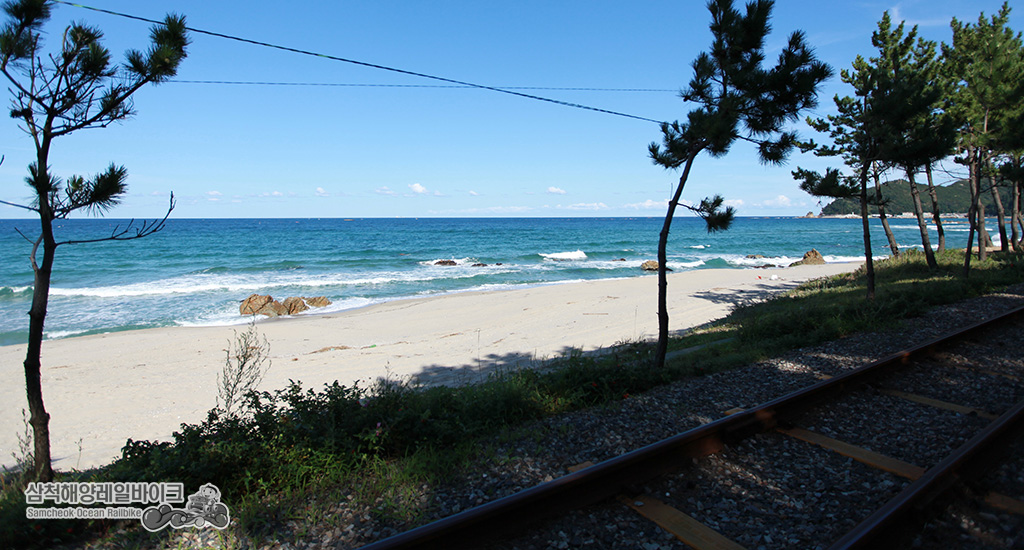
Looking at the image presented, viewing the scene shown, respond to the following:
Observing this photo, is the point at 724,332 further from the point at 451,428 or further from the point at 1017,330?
the point at 451,428

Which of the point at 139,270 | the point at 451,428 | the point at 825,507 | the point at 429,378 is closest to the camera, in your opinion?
the point at 825,507

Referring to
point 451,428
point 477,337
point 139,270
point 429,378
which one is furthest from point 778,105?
point 139,270

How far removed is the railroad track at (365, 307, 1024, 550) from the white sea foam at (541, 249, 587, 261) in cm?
4088

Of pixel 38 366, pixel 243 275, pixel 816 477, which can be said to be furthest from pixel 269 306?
pixel 816 477

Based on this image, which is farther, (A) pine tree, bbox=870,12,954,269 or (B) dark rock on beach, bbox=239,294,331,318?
(B) dark rock on beach, bbox=239,294,331,318

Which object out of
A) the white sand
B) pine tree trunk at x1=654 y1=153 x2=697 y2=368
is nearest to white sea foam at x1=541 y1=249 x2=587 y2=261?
the white sand

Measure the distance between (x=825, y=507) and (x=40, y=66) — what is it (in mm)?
6215

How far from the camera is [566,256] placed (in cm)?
4803

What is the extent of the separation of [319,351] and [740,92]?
36.3 feet

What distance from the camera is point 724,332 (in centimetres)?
1027

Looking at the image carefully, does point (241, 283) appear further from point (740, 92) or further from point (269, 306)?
point (740, 92)

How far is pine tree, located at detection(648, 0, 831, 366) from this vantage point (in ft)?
19.3

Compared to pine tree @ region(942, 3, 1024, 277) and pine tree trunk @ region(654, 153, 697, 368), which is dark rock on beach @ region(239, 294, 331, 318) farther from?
pine tree @ region(942, 3, 1024, 277)

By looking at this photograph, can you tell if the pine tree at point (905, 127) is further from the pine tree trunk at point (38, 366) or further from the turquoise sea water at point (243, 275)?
the turquoise sea water at point (243, 275)
